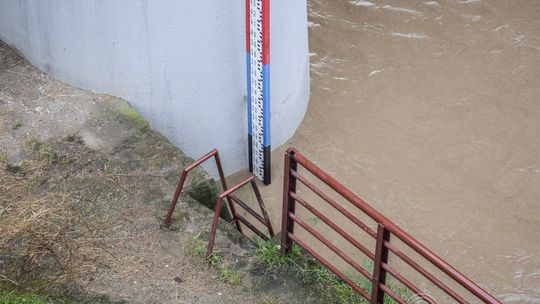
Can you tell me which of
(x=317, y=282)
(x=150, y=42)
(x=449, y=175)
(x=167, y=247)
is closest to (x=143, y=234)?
(x=167, y=247)

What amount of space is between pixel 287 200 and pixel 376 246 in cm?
79

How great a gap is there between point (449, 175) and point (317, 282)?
122 inches

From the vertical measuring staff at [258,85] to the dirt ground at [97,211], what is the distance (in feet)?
3.44

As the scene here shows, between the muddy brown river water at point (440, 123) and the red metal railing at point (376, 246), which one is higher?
the red metal railing at point (376, 246)

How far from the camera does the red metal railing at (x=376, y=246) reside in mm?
4812

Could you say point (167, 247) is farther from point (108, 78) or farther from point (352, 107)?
point (352, 107)

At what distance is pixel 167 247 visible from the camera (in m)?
6.20

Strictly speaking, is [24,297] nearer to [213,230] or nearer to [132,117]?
[213,230]

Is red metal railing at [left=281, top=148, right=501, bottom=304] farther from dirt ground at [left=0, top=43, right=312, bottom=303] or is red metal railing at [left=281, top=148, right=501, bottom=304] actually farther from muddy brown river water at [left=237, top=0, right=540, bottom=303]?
muddy brown river water at [left=237, top=0, right=540, bottom=303]

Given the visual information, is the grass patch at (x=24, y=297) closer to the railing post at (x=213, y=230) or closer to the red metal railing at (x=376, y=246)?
the railing post at (x=213, y=230)

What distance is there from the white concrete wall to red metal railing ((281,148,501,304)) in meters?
2.19

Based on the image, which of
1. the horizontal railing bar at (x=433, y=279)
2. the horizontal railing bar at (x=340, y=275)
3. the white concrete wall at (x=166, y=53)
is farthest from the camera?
the white concrete wall at (x=166, y=53)

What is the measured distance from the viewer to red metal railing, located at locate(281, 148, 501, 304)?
15.8 feet

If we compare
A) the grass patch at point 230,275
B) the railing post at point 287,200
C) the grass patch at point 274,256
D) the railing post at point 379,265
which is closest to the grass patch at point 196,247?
the grass patch at point 230,275
